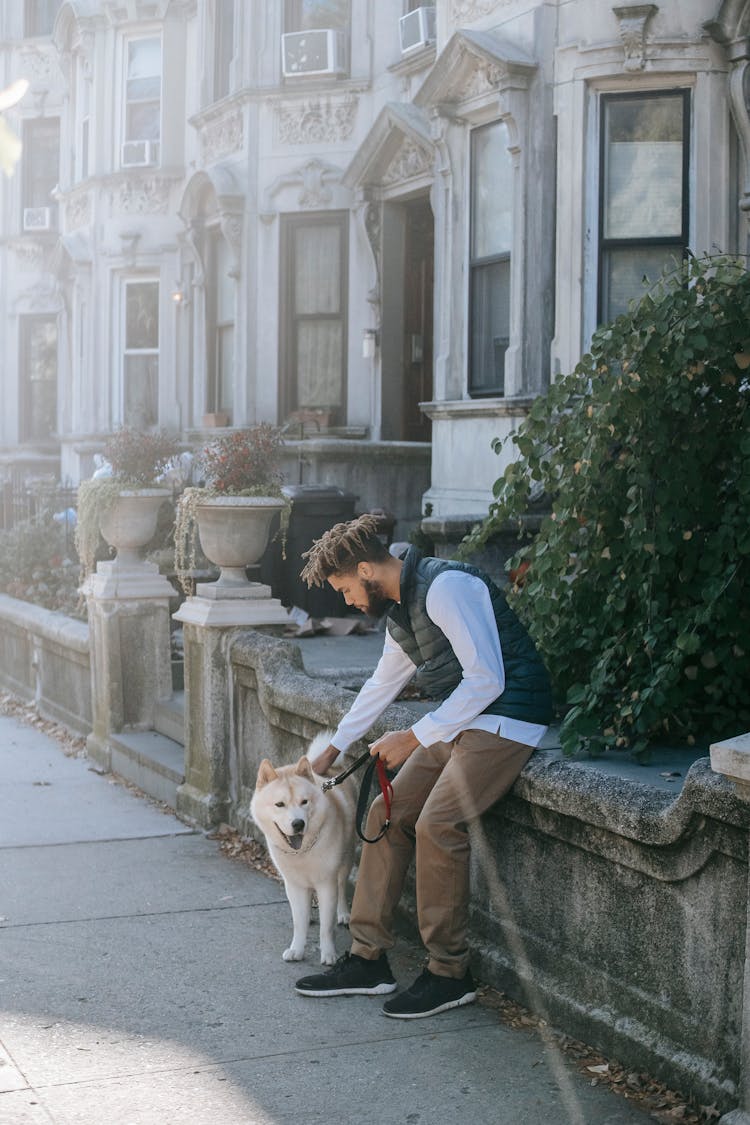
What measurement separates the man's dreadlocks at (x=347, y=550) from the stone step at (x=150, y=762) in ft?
12.8

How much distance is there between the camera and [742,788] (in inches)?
162

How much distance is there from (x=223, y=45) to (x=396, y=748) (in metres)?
14.5

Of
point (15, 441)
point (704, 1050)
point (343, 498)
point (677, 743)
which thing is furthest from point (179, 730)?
point (15, 441)

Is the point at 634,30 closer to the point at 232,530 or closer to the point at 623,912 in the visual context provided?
the point at 232,530

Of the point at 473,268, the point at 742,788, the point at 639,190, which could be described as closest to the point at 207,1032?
the point at 742,788

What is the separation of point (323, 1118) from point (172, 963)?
1664 mm

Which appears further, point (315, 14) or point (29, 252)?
point (29, 252)

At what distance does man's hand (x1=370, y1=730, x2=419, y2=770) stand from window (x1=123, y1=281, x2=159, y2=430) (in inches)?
598

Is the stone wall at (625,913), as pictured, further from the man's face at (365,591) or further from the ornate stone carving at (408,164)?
the ornate stone carving at (408,164)

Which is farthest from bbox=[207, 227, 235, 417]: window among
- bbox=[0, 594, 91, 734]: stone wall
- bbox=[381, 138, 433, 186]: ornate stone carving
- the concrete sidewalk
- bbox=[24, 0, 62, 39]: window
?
the concrete sidewalk

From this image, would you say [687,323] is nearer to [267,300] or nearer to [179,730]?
[179,730]

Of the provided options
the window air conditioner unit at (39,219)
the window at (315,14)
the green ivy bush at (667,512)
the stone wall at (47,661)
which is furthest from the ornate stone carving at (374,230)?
the window air conditioner unit at (39,219)

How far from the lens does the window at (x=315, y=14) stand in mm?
16703

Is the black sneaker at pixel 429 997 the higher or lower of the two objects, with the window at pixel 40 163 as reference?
lower
